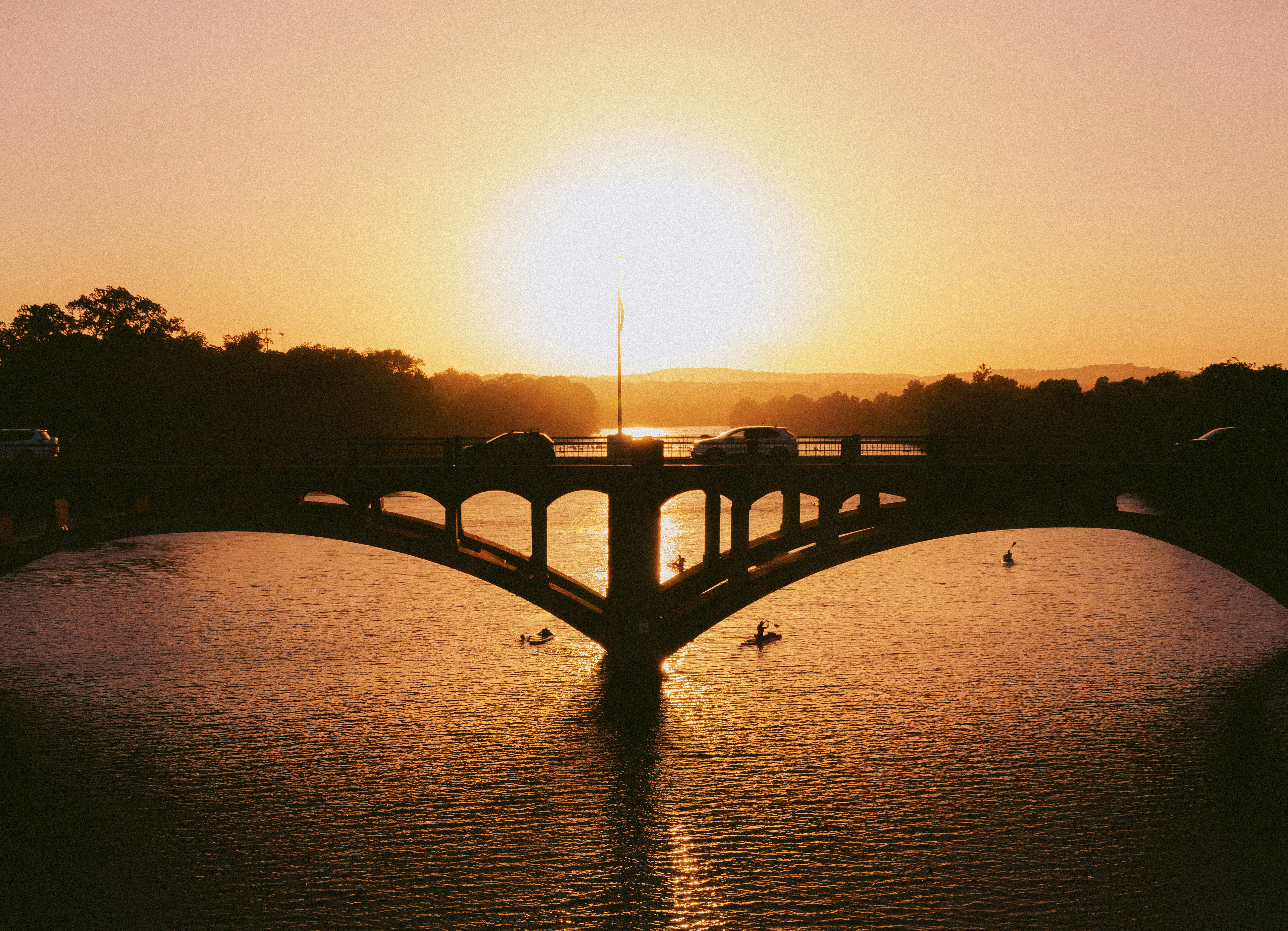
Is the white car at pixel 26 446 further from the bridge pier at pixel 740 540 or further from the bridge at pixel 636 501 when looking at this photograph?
the bridge pier at pixel 740 540

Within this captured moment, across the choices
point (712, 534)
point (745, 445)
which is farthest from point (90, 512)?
point (745, 445)

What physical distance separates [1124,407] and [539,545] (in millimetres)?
128496

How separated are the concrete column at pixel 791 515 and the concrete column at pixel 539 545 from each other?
10362 mm

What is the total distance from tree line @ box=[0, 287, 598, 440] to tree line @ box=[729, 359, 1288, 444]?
288 ft

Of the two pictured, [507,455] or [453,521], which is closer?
[453,521]

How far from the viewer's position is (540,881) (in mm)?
23516

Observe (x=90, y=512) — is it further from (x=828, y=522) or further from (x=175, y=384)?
(x=175, y=384)

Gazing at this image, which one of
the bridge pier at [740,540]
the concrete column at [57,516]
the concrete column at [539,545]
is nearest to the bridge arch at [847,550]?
the bridge pier at [740,540]

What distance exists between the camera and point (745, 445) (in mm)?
42719

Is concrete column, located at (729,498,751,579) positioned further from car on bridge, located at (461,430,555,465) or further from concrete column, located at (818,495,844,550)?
car on bridge, located at (461,430,555,465)

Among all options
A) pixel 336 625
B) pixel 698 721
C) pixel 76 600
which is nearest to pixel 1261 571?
pixel 698 721

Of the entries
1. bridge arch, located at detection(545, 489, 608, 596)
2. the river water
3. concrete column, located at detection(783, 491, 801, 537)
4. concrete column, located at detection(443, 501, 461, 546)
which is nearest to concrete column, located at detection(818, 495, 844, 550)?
concrete column, located at detection(783, 491, 801, 537)

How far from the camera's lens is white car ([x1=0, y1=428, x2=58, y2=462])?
1433 inches

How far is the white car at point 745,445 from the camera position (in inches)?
1455
